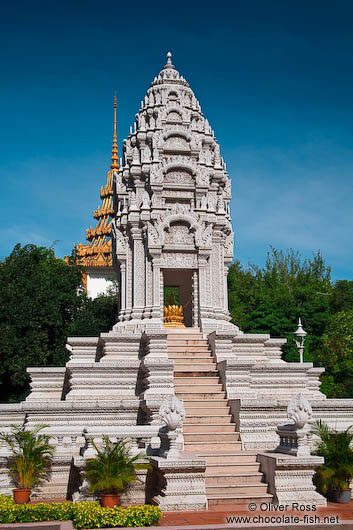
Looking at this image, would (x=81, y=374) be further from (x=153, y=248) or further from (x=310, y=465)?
(x=310, y=465)

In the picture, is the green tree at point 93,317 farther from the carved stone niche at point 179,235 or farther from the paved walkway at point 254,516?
the paved walkway at point 254,516

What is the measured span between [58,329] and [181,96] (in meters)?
12.0

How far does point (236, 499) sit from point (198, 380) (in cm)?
500

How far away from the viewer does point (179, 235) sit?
20.4 metres

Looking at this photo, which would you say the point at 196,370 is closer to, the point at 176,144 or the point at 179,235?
the point at 179,235

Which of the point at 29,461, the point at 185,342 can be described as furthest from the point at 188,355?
the point at 29,461

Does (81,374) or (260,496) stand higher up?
(81,374)

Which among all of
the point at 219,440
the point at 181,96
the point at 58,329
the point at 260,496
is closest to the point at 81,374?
the point at 219,440

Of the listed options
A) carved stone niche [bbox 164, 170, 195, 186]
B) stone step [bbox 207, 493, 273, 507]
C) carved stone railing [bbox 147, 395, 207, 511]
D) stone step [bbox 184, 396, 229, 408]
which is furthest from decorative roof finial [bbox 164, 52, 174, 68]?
stone step [bbox 207, 493, 273, 507]

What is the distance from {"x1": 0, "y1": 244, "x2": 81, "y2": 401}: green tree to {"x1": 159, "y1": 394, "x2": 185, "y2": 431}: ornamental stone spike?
13.3 meters

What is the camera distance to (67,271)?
1160 inches

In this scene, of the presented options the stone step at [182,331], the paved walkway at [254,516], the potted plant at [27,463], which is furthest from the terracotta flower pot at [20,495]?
the stone step at [182,331]

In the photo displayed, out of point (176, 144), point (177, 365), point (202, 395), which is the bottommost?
point (202, 395)

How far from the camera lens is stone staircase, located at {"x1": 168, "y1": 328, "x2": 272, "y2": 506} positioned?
12336mm
